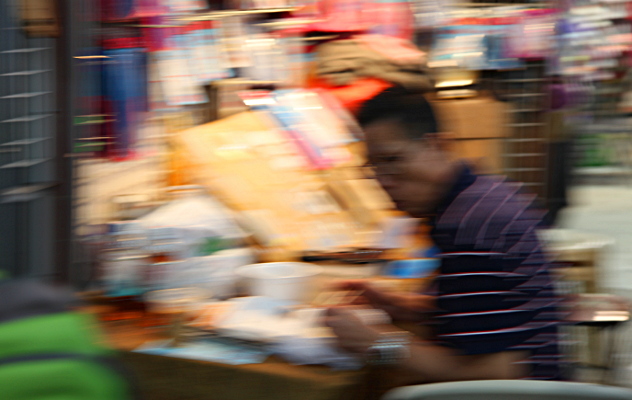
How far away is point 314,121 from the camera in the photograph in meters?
2.79

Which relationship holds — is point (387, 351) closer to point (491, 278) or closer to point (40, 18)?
point (491, 278)

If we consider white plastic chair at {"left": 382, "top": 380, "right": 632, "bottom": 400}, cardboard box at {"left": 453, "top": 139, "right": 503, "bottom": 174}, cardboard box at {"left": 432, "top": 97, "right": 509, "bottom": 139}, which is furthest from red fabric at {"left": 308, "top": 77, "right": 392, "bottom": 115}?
white plastic chair at {"left": 382, "top": 380, "right": 632, "bottom": 400}

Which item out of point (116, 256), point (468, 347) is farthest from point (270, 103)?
point (468, 347)

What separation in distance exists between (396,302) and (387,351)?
0.33 meters

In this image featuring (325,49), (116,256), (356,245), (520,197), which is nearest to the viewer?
(520,197)

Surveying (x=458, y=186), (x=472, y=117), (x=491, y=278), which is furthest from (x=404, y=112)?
(x=472, y=117)

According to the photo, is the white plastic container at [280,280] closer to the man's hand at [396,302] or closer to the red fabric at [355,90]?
the man's hand at [396,302]

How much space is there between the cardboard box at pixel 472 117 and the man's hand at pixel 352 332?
160 centimetres

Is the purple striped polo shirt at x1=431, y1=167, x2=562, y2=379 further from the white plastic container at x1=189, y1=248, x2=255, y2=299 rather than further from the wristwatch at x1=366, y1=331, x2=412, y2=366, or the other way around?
the white plastic container at x1=189, y1=248, x2=255, y2=299

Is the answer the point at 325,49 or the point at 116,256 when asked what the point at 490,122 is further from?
the point at 116,256

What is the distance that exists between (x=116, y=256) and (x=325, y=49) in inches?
53.4

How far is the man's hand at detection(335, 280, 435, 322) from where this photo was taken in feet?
6.98

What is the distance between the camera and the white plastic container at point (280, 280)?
2043 millimetres

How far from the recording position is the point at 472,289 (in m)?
1.78
